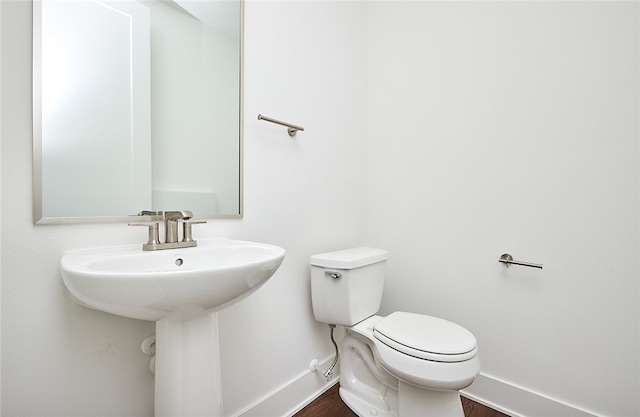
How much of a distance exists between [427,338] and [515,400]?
2.07ft

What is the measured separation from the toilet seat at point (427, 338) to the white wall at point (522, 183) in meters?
0.36

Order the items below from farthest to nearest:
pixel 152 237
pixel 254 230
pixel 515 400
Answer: pixel 515 400, pixel 254 230, pixel 152 237

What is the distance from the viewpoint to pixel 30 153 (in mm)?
739

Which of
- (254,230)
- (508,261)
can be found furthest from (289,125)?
(508,261)

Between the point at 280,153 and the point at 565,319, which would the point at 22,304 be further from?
the point at 565,319

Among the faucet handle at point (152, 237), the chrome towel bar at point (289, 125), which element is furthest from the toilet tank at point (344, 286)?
the faucet handle at point (152, 237)

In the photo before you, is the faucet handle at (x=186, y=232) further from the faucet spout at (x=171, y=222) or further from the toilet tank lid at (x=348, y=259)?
the toilet tank lid at (x=348, y=259)

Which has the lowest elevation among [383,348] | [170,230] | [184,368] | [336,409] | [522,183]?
[336,409]

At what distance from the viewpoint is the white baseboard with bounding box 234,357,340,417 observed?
47.0 inches

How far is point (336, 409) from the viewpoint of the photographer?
53.3 inches

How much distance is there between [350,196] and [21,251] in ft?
4.41

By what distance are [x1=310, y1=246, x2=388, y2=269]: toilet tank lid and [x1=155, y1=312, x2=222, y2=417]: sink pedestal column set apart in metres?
0.62

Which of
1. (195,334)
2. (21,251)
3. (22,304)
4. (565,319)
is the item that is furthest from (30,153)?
(565,319)

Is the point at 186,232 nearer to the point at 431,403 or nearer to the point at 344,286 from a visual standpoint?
the point at 344,286
